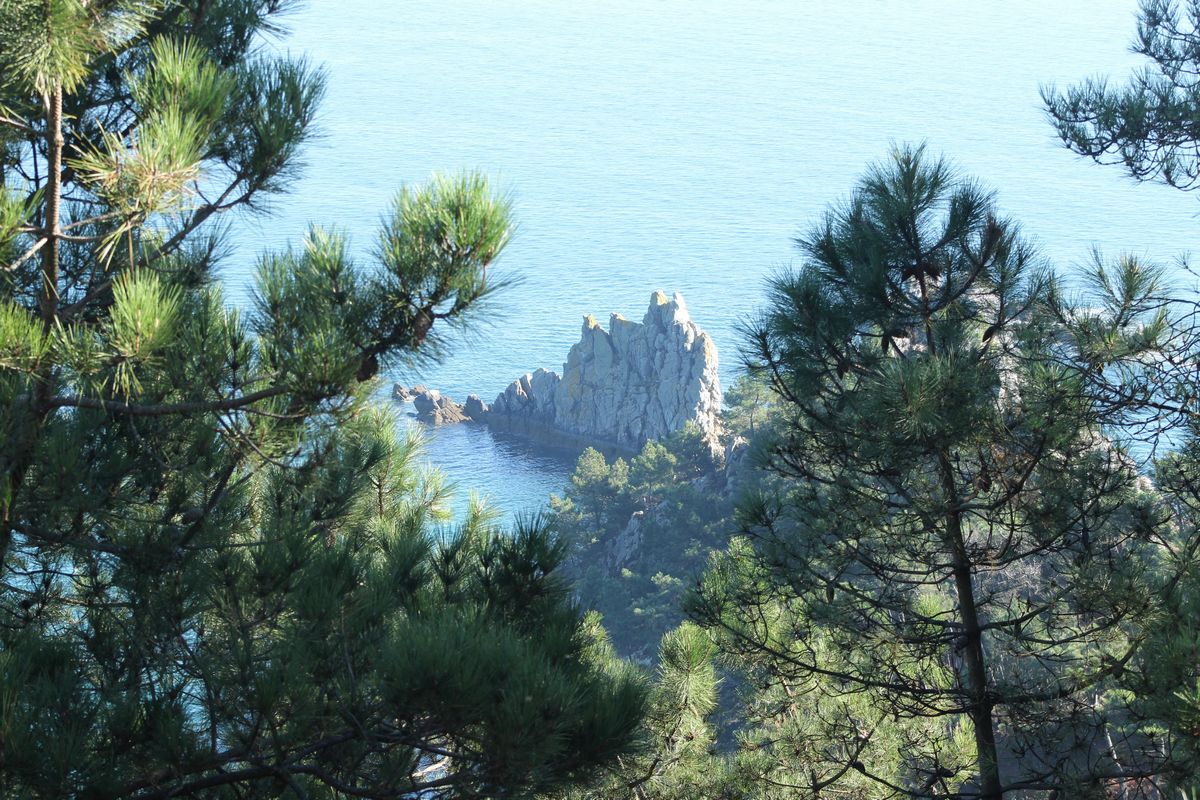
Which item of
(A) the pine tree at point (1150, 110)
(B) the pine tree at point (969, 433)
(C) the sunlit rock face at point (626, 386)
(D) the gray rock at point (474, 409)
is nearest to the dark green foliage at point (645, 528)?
(C) the sunlit rock face at point (626, 386)

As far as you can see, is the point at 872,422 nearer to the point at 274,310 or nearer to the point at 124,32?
the point at 274,310

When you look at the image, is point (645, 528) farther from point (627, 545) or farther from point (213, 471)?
point (213, 471)

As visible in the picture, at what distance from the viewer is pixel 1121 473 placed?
3451mm

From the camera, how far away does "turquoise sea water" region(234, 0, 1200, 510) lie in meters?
45.8

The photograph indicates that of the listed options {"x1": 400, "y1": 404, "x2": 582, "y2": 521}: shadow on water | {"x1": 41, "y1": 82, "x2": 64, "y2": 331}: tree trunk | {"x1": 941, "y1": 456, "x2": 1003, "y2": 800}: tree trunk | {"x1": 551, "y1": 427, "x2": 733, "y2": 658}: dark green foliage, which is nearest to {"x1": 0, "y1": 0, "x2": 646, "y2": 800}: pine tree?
{"x1": 41, "y1": 82, "x2": 64, "y2": 331}: tree trunk

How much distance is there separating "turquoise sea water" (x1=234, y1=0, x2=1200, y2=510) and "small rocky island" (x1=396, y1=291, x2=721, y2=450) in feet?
4.36

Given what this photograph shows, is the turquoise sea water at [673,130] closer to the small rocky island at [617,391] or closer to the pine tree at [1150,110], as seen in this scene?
the small rocky island at [617,391]

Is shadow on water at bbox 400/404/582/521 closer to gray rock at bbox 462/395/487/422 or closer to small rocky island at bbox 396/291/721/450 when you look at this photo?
gray rock at bbox 462/395/487/422

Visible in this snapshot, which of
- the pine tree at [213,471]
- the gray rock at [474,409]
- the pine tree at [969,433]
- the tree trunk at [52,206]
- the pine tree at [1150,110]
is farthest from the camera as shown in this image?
the gray rock at [474,409]

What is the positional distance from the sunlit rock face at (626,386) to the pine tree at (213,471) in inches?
1211

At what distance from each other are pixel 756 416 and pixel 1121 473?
2139 centimetres

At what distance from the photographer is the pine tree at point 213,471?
6.51 ft

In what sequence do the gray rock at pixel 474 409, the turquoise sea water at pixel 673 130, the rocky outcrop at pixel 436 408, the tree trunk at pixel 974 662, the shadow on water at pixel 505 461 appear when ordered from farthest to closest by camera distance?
the turquoise sea water at pixel 673 130, the gray rock at pixel 474 409, the rocky outcrop at pixel 436 408, the shadow on water at pixel 505 461, the tree trunk at pixel 974 662

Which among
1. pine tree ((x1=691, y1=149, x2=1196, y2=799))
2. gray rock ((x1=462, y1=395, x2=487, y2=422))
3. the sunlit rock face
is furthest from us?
gray rock ((x1=462, y1=395, x2=487, y2=422))
